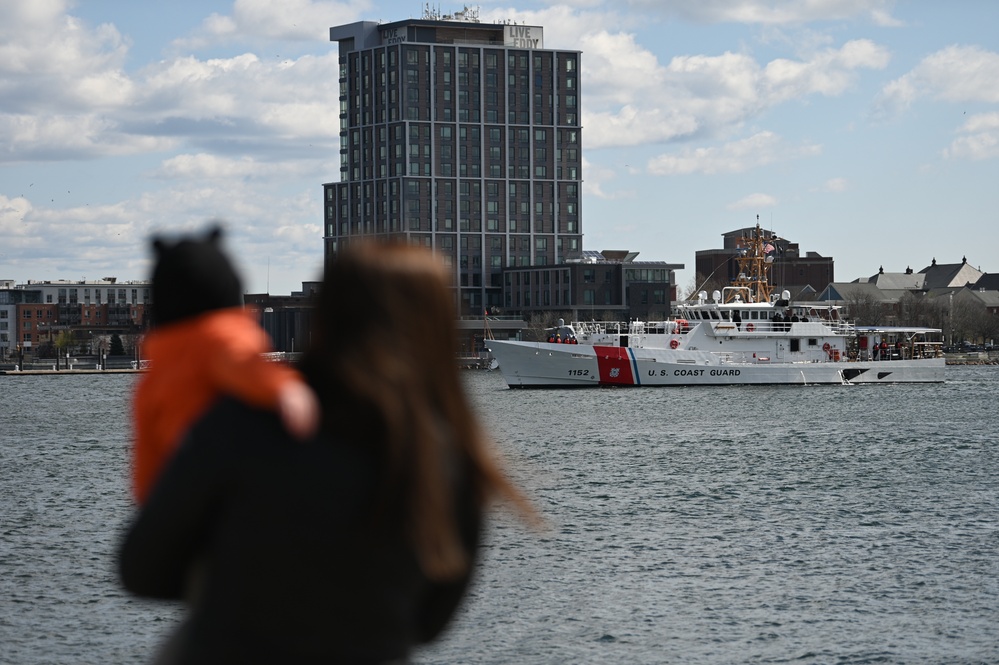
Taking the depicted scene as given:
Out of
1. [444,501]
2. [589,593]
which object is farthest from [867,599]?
[444,501]

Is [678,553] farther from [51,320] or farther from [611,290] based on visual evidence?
[51,320]

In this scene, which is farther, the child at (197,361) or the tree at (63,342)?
the tree at (63,342)

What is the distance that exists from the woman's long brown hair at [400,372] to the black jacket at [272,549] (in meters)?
0.06

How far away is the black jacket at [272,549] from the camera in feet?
9.20

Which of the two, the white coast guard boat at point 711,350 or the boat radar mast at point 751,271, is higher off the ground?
the boat radar mast at point 751,271

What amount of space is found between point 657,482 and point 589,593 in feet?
50.3

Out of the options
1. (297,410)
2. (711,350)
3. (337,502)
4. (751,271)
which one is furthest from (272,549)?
(751,271)

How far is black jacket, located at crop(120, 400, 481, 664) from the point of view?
9.20 ft

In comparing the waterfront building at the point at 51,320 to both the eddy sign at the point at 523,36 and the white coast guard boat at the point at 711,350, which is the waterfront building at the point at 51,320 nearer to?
the eddy sign at the point at 523,36

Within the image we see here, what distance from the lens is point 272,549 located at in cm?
292

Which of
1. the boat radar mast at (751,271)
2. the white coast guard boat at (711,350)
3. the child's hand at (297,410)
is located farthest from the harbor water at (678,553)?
the boat radar mast at (751,271)

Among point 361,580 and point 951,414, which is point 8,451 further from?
point 361,580

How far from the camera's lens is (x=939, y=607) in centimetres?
1788

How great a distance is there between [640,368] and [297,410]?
7663 cm
